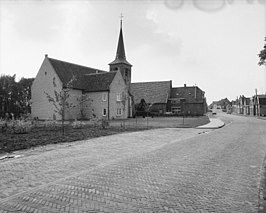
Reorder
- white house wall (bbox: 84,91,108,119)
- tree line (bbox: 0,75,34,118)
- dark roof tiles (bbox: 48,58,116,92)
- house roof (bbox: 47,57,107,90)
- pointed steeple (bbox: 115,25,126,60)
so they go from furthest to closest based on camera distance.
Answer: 1. pointed steeple (bbox: 115,25,126,60)
2. tree line (bbox: 0,75,34,118)
3. white house wall (bbox: 84,91,108,119)
4. dark roof tiles (bbox: 48,58,116,92)
5. house roof (bbox: 47,57,107,90)

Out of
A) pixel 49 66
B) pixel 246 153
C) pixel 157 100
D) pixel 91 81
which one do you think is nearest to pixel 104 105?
pixel 91 81

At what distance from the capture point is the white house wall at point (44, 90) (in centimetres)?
4084

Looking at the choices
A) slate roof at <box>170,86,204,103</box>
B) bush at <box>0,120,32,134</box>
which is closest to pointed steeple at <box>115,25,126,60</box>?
slate roof at <box>170,86,204,103</box>

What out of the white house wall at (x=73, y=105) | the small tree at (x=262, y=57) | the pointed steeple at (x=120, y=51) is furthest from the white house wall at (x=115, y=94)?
the small tree at (x=262, y=57)

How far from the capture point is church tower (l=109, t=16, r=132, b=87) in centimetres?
5006

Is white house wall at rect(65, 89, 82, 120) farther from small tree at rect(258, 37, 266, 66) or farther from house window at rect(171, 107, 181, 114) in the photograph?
house window at rect(171, 107, 181, 114)

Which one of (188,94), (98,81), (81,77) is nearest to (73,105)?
(98,81)

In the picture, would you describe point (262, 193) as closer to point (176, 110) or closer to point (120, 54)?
point (120, 54)

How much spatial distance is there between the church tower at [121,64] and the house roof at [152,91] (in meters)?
14.2

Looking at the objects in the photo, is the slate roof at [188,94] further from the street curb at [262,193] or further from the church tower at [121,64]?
the street curb at [262,193]

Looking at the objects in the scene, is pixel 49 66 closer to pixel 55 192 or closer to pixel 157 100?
pixel 157 100

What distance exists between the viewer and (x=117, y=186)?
5.84 metres

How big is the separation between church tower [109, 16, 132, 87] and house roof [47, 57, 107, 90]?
19.0 ft

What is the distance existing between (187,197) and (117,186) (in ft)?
5.42
